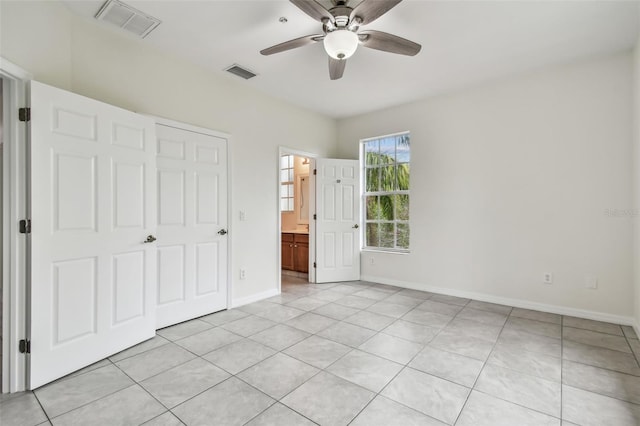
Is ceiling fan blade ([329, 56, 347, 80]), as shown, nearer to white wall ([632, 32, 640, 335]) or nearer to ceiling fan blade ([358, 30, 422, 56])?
ceiling fan blade ([358, 30, 422, 56])

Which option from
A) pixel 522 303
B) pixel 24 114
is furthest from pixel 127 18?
pixel 522 303

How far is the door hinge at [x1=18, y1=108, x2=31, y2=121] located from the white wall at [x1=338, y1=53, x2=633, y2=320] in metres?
4.29

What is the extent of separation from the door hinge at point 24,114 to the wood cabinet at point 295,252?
404 centimetres

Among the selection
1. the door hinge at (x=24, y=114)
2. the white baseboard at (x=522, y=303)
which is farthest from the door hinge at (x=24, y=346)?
the white baseboard at (x=522, y=303)

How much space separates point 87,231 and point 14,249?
0.42 metres

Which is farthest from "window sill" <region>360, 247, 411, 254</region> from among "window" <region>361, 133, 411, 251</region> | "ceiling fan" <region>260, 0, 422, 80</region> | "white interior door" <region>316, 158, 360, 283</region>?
"ceiling fan" <region>260, 0, 422, 80</region>

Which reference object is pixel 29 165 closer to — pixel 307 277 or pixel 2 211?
pixel 2 211

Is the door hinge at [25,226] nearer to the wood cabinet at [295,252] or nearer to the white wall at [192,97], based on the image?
the white wall at [192,97]

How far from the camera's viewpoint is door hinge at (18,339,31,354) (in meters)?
2.04

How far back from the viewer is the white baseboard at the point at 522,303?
10.4 feet

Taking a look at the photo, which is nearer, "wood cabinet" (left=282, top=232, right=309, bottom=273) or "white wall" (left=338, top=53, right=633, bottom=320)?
"white wall" (left=338, top=53, right=633, bottom=320)

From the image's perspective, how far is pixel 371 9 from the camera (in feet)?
6.79

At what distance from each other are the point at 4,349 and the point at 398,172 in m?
4.73

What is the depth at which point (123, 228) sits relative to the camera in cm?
260
